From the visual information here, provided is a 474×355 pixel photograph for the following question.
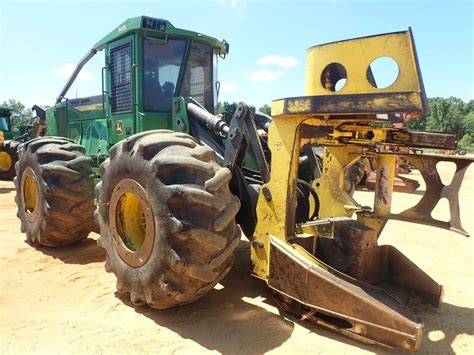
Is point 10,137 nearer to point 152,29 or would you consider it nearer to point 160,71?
point 160,71

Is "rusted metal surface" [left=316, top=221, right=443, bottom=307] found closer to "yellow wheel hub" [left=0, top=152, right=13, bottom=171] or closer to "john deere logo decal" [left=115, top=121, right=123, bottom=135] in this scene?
"john deere logo decal" [left=115, top=121, right=123, bottom=135]

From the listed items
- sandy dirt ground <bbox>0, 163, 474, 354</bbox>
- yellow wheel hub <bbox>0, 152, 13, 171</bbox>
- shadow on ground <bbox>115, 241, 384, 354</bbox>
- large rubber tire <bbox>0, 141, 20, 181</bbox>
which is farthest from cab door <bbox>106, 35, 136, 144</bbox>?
yellow wheel hub <bbox>0, 152, 13, 171</bbox>

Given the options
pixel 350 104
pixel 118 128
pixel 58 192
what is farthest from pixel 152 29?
pixel 350 104

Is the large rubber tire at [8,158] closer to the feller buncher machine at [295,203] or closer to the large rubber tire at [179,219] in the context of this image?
the feller buncher machine at [295,203]

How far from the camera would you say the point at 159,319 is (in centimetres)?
331

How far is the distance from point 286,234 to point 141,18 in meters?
2.96

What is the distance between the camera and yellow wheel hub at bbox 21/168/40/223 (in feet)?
17.4

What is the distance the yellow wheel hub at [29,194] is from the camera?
5.30 metres

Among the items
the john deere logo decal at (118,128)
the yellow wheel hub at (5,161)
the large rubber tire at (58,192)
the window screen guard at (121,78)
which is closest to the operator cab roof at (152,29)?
the window screen guard at (121,78)

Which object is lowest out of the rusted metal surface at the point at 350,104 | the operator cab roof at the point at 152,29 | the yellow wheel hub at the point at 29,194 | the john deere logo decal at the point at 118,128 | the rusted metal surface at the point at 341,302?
the rusted metal surface at the point at 341,302

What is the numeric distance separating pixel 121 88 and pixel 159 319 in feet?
10.2

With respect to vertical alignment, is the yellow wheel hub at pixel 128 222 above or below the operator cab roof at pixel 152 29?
below

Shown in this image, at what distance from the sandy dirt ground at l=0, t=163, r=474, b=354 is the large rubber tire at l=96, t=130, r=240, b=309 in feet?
0.91

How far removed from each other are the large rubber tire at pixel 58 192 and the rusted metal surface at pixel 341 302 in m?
2.75
